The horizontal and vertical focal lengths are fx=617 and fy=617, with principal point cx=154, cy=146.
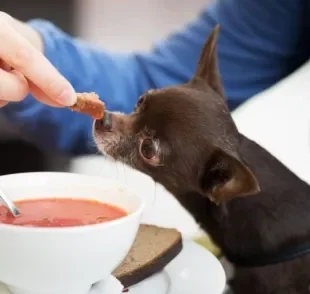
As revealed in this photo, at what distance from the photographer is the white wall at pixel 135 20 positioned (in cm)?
244

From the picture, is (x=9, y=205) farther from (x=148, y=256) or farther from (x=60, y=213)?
(x=148, y=256)

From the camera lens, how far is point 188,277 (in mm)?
731

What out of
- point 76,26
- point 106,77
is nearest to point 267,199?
point 106,77

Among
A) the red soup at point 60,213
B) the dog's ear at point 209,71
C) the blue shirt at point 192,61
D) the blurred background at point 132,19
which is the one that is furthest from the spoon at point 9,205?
the blurred background at point 132,19

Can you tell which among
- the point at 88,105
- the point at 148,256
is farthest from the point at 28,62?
the point at 148,256

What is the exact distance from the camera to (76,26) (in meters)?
2.30

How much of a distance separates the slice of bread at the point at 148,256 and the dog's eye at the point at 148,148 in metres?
0.15

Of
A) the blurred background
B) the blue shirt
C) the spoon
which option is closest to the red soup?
the spoon

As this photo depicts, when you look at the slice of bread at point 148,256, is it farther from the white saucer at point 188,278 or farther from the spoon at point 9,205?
the spoon at point 9,205

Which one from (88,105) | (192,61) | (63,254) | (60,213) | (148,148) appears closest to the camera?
(63,254)

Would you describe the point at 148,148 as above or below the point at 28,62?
below

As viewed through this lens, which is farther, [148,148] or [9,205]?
[148,148]

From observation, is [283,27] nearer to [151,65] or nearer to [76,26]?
[151,65]

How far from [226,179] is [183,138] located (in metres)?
0.10
